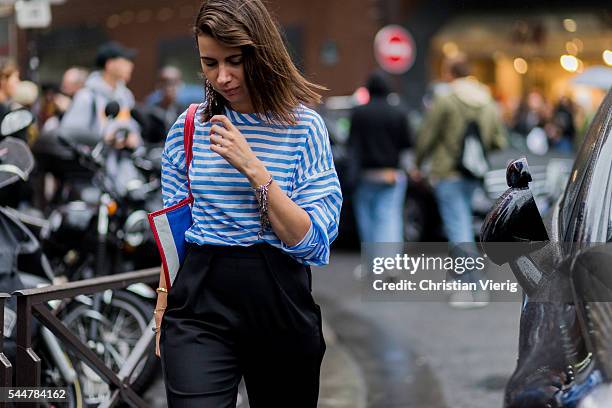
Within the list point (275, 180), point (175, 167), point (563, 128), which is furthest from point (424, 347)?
point (563, 128)

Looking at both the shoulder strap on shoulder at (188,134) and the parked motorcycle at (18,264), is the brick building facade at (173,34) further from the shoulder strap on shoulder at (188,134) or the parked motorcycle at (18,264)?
the shoulder strap on shoulder at (188,134)

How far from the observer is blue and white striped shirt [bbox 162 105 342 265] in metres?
3.29

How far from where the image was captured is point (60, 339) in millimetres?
4520

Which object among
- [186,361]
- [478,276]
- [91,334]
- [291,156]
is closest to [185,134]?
[291,156]

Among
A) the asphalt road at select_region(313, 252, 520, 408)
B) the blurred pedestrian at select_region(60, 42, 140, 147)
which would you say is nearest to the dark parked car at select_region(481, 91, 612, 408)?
the asphalt road at select_region(313, 252, 520, 408)

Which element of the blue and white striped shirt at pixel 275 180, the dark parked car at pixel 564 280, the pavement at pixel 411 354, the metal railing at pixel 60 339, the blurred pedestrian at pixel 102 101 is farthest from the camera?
the blurred pedestrian at pixel 102 101

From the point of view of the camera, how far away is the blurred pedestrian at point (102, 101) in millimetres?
7805

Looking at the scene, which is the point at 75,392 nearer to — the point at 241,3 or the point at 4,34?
the point at 241,3

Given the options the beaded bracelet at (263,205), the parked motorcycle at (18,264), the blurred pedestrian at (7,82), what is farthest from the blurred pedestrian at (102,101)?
the beaded bracelet at (263,205)

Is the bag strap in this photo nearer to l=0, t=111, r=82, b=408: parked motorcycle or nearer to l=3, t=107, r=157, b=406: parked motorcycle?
l=0, t=111, r=82, b=408: parked motorcycle

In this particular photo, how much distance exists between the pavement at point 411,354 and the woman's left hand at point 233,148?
10.1ft

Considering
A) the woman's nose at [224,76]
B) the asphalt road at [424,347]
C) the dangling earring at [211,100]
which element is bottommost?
the asphalt road at [424,347]

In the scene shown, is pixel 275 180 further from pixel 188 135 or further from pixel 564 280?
pixel 564 280

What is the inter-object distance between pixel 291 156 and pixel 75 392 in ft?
7.60
